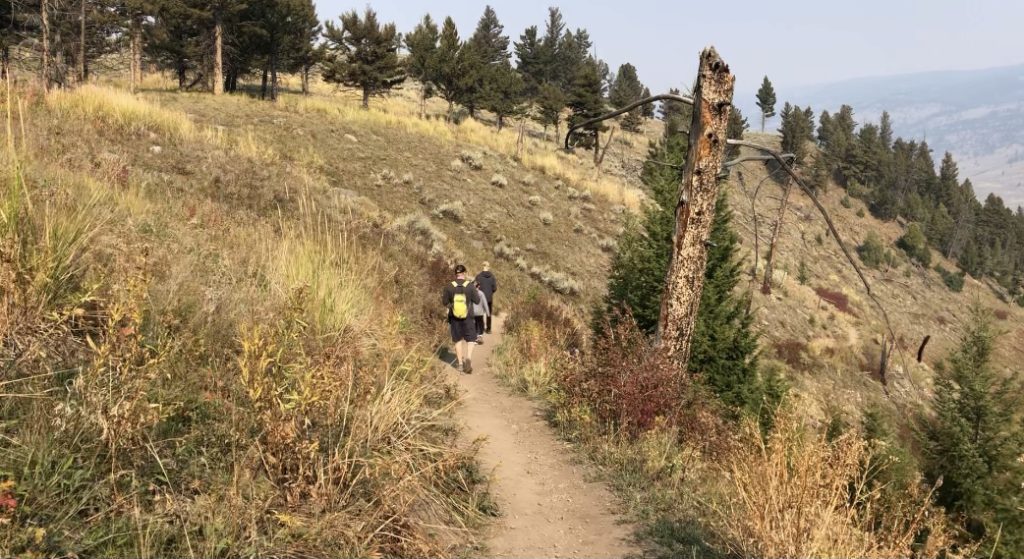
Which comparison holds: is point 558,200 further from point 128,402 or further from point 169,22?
point 128,402

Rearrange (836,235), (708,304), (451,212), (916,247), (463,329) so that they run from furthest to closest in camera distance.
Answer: (916,247) → (451,212) → (708,304) → (463,329) → (836,235)

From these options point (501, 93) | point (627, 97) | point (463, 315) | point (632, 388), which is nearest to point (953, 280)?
point (627, 97)

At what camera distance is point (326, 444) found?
3092mm

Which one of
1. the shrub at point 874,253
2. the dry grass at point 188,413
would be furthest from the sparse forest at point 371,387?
the shrub at point 874,253

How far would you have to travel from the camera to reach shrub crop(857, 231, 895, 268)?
6769 centimetres

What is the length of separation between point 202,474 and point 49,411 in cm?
72

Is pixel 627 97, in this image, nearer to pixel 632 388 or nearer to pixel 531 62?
pixel 531 62

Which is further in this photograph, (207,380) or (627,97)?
(627,97)

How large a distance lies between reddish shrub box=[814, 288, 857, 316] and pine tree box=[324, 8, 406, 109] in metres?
36.3

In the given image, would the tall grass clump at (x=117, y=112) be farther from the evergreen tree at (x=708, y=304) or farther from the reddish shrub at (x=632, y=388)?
the reddish shrub at (x=632, y=388)

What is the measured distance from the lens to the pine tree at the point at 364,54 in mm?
37750

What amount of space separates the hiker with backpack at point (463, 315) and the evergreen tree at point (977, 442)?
487 inches

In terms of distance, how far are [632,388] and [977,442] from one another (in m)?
14.3

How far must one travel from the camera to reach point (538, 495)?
4.73 meters
